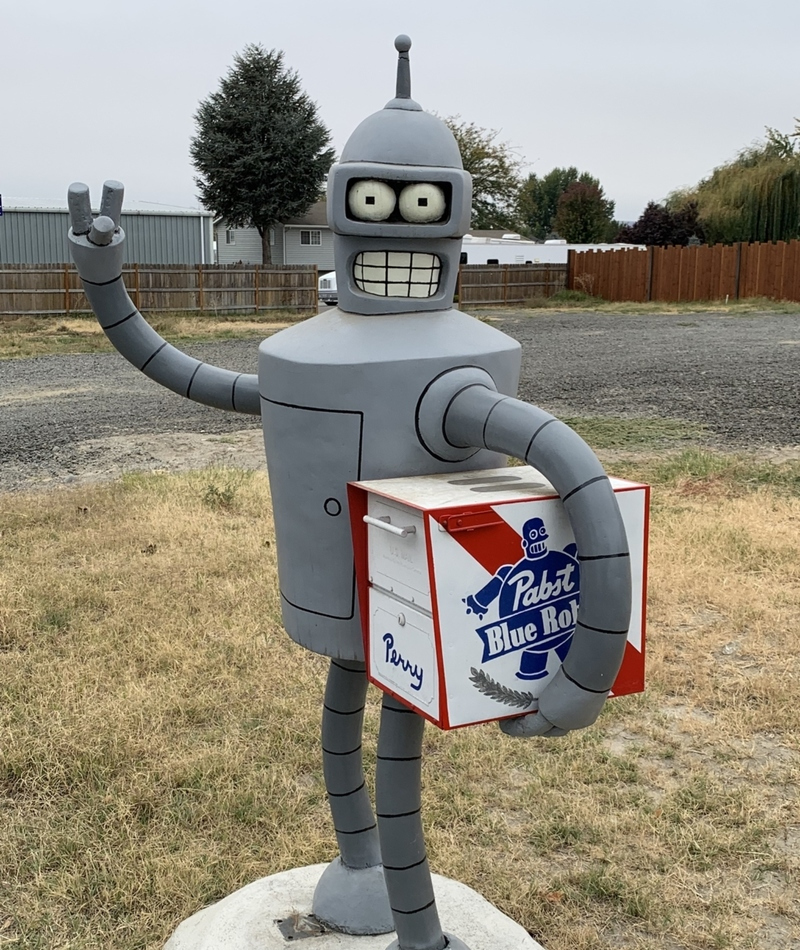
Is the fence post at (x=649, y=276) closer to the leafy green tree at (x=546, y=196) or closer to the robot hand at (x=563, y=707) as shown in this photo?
the robot hand at (x=563, y=707)

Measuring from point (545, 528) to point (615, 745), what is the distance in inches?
81.6

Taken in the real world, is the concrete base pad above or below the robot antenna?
below

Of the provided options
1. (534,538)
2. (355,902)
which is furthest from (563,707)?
(355,902)

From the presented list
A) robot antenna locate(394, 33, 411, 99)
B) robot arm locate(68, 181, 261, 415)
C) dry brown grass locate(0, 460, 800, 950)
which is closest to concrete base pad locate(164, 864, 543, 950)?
dry brown grass locate(0, 460, 800, 950)

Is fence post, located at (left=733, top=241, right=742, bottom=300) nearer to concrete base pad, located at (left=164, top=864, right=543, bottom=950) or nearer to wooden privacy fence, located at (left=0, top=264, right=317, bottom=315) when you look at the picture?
wooden privacy fence, located at (left=0, top=264, right=317, bottom=315)

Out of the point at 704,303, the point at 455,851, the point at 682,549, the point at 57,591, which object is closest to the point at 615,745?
the point at 455,851

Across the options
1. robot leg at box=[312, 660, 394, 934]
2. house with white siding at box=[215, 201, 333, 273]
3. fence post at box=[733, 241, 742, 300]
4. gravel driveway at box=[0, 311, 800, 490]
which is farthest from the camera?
house with white siding at box=[215, 201, 333, 273]

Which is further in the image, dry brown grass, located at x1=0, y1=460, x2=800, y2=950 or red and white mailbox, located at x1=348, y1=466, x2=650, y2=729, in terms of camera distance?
dry brown grass, located at x1=0, y1=460, x2=800, y2=950

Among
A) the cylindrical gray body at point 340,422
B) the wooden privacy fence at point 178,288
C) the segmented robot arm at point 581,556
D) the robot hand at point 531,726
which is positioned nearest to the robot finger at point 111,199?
the cylindrical gray body at point 340,422

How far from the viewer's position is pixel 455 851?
121 inches

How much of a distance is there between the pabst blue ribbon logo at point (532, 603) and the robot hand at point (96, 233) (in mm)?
1120

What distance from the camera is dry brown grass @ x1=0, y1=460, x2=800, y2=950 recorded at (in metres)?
2.86

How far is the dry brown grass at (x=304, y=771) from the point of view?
286 cm

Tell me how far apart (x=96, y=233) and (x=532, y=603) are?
121cm
